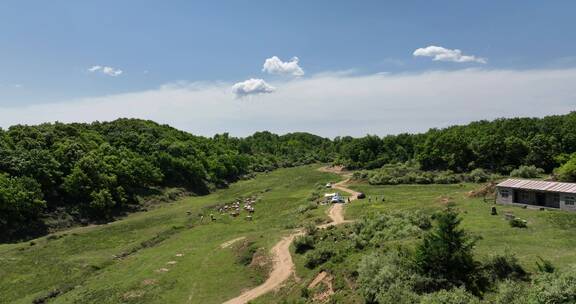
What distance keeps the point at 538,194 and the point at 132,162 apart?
85.2m

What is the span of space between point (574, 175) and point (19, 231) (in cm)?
8859

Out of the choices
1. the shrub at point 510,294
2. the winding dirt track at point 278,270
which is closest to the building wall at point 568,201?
the winding dirt track at point 278,270

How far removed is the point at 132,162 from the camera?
104 meters

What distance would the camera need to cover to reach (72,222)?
79.4 metres

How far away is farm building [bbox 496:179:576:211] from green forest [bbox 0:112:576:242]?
60.8 feet

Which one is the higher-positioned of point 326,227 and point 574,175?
point 574,175

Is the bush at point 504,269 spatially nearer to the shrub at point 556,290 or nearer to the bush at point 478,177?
the shrub at point 556,290

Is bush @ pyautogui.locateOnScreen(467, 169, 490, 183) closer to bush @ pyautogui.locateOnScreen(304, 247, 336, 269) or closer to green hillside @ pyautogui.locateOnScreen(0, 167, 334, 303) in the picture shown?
green hillside @ pyautogui.locateOnScreen(0, 167, 334, 303)

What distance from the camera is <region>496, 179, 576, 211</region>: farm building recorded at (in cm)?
4962

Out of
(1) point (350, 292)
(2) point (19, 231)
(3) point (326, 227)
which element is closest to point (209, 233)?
(3) point (326, 227)

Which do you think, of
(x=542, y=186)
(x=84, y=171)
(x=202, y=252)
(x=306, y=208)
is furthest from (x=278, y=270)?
(x=84, y=171)

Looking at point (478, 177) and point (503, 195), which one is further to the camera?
point (478, 177)

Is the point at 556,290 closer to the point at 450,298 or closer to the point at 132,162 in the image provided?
the point at 450,298

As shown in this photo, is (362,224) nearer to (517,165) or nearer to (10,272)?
(10,272)
